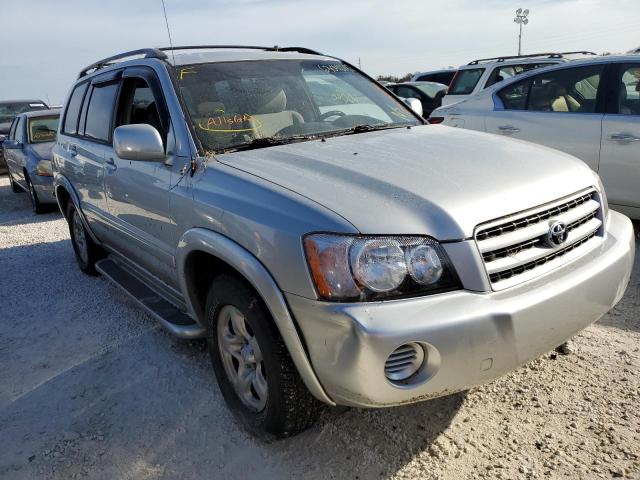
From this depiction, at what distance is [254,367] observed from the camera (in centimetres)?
265

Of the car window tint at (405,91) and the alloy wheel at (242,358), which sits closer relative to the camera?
the alloy wheel at (242,358)

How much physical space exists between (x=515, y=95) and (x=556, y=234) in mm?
3989

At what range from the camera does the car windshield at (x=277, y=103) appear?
303 cm

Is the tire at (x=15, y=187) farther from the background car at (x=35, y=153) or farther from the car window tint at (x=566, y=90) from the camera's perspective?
the car window tint at (x=566, y=90)

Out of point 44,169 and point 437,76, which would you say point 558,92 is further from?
point 437,76

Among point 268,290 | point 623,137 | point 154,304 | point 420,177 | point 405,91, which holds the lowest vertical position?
point 154,304

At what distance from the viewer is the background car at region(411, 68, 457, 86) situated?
1430 centimetres

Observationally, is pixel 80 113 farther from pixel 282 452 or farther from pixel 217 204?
pixel 282 452

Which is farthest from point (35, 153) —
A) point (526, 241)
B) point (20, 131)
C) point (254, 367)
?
point (526, 241)

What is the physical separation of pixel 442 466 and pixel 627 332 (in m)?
1.70


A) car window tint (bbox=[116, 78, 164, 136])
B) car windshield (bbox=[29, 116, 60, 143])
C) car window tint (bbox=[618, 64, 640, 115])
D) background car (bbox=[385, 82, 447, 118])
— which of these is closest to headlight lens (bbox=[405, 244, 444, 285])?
car window tint (bbox=[116, 78, 164, 136])

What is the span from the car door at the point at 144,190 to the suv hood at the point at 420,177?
0.51 metres

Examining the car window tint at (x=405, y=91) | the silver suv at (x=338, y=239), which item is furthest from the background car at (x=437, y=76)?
the silver suv at (x=338, y=239)

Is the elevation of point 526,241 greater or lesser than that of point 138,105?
lesser
